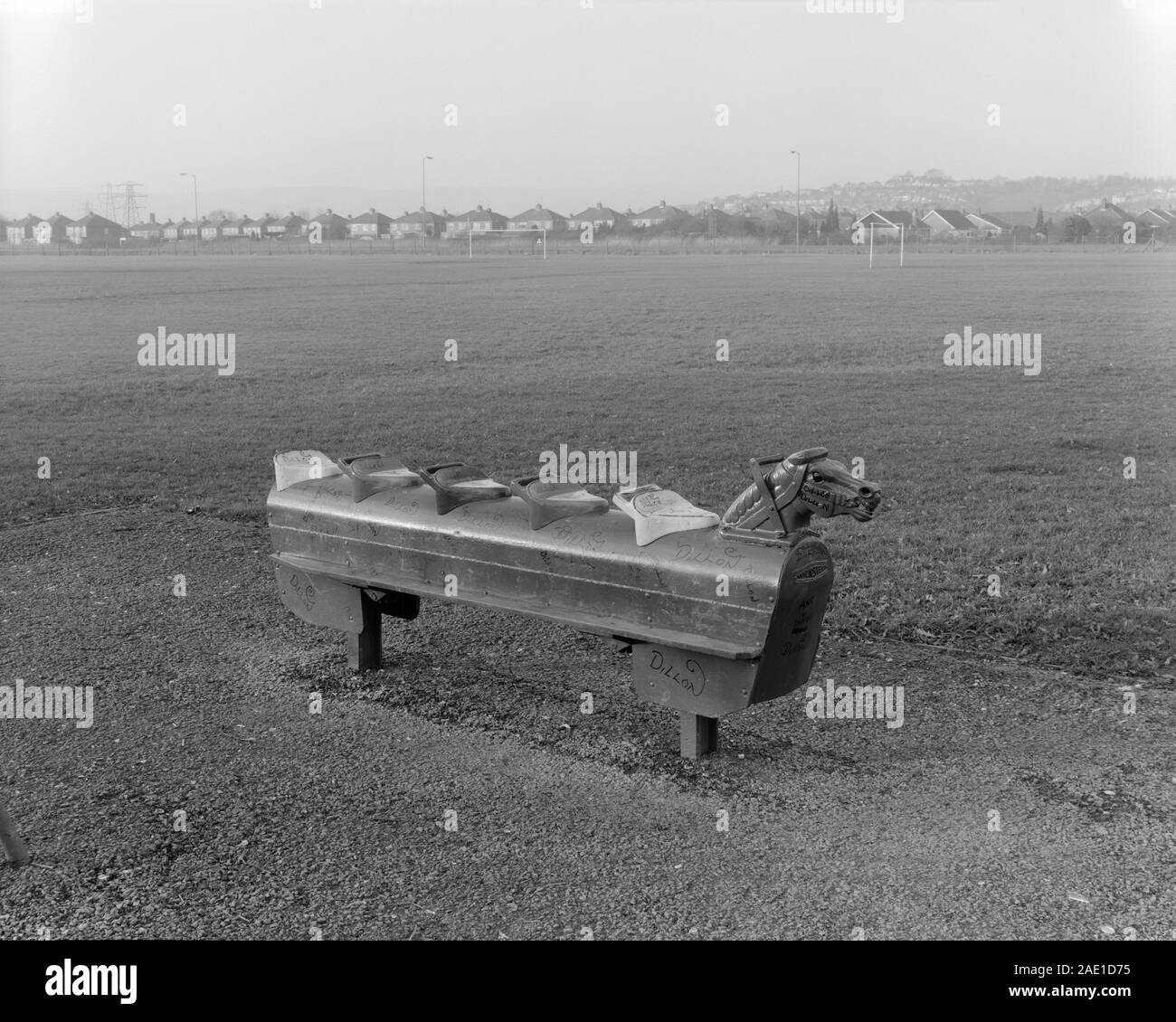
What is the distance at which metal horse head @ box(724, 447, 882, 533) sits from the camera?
5.09 meters

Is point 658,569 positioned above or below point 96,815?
above

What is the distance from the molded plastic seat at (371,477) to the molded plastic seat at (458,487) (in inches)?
9.1

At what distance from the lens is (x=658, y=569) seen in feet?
17.5

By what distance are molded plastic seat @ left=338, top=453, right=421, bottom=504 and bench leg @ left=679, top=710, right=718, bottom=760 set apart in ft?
6.38

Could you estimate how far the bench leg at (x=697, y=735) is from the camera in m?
5.55

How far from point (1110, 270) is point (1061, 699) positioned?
46400 millimetres

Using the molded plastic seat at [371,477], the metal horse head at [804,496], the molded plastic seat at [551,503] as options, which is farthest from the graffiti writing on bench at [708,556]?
the molded plastic seat at [371,477]

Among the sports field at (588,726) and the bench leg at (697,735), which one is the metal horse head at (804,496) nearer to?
the bench leg at (697,735)

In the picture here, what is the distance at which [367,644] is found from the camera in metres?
6.72

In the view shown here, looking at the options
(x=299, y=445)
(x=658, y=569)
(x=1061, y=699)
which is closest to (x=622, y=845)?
(x=658, y=569)

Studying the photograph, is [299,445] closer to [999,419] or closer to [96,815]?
[999,419]

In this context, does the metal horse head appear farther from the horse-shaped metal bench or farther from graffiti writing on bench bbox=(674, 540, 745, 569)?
graffiti writing on bench bbox=(674, 540, 745, 569)

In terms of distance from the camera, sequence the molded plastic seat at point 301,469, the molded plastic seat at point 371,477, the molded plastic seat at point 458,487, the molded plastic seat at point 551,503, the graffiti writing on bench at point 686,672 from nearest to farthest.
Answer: the graffiti writing on bench at point 686,672
the molded plastic seat at point 551,503
the molded plastic seat at point 458,487
the molded plastic seat at point 371,477
the molded plastic seat at point 301,469

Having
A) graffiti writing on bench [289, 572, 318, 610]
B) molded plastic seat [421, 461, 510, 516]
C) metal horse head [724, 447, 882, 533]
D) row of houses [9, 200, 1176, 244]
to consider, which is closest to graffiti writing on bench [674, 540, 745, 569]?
metal horse head [724, 447, 882, 533]
